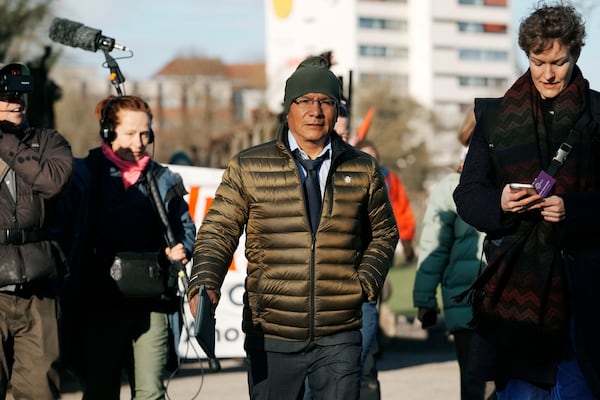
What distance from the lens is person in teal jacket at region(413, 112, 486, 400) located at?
→ 7895mm

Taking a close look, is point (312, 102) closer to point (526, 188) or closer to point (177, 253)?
point (526, 188)

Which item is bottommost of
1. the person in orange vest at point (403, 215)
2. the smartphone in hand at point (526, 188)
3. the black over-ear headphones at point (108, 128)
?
the person in orange vest at point (403, 215)

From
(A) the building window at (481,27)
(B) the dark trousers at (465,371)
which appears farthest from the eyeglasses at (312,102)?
(A) the building window at (481,27)

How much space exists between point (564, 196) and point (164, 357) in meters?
3.13

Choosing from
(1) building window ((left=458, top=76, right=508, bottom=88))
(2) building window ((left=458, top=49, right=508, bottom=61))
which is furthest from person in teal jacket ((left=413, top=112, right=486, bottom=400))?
(2) building window ((left=458, top=49, right=508, bottom=61))

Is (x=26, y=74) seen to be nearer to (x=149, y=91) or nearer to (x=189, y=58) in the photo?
(x=189, y=58)

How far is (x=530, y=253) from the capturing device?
207 inches

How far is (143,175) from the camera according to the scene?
7.57 meters

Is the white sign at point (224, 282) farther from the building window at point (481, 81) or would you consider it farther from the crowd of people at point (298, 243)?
the building window at point (481, 81)

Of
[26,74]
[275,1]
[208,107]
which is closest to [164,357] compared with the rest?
[26,74]

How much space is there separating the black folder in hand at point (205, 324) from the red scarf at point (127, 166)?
86.3 inches

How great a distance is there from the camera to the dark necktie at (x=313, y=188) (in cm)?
580

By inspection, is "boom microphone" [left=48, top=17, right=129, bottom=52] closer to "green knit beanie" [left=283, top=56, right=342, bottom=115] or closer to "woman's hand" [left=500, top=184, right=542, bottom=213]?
"green knit beanie" [left=283, top=56, right=342, bottom=115]

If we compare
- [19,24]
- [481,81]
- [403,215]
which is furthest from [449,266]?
[481,81]
